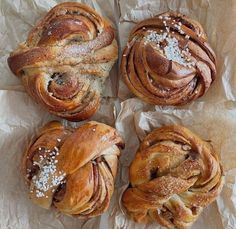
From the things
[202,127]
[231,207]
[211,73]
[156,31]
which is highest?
[156,31]

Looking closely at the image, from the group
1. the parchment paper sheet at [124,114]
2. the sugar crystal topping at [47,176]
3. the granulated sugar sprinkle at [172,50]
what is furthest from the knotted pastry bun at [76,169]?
the granulated sugar sprinkle at [172,50]

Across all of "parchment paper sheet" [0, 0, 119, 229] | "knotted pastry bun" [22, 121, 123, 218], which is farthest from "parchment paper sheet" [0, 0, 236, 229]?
"knotted pastry bun" [22, 121, 123, 218]

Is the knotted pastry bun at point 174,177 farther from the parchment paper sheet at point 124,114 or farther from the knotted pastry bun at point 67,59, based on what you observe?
the knotted pastry bun at point 67,59

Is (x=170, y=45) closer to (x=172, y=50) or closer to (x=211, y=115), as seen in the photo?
(x=172, y=50)

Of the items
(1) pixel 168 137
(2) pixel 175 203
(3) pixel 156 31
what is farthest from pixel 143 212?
(3) pixel 156 31

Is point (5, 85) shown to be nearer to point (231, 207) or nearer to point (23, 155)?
point (23, 155)

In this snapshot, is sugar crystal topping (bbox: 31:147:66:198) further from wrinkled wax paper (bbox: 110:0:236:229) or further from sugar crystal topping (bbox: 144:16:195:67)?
sugar crystal topping (bbox: 144:16:195:67)
